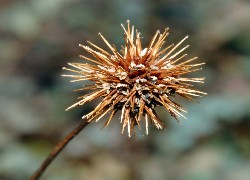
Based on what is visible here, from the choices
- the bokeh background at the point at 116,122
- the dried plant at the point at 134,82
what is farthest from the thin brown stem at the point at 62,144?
the bokeh background at the point at 116,122

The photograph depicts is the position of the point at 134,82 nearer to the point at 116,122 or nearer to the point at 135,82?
the point at 135,82

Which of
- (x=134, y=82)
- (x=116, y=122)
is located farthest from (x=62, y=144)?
(x=116, y=122)

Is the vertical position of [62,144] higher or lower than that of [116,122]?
higher

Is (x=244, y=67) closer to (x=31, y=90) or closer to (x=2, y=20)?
(x=31, y=90)

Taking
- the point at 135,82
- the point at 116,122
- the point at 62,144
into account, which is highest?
the point at 135,82

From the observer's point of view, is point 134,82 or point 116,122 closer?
point 134,82

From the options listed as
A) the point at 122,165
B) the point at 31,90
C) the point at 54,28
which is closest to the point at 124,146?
the point at 122,165

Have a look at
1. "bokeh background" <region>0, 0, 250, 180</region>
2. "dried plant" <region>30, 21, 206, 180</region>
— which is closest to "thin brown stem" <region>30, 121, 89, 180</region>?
"dried plant" <region>30, 21, 206, 180</region>

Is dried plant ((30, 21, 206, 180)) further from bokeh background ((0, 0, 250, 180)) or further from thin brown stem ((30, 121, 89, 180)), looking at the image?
bokeh background ((0, 0, 250, 180))
